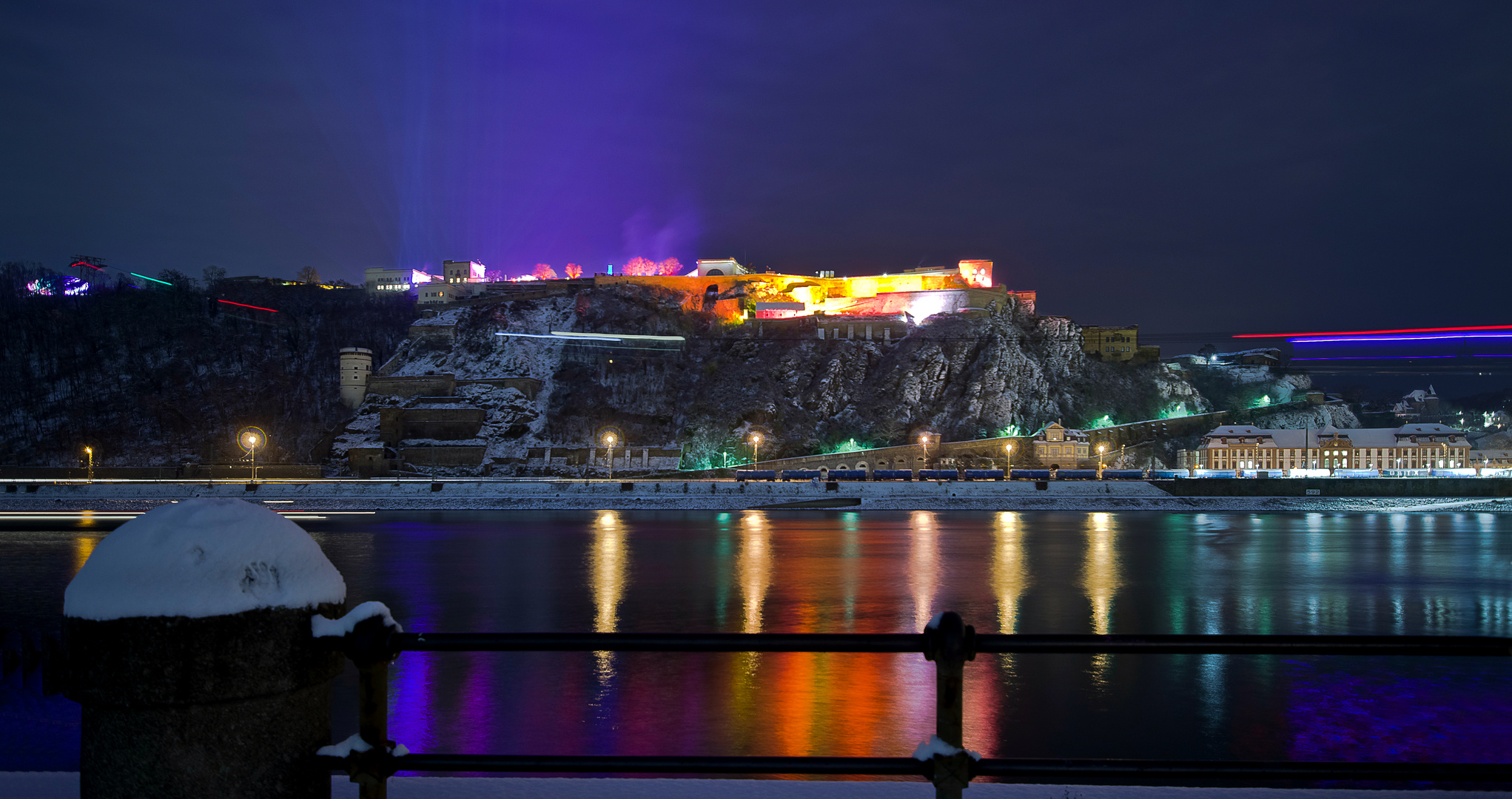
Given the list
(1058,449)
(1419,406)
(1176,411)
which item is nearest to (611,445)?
(1058,449)

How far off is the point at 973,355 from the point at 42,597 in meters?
67.5

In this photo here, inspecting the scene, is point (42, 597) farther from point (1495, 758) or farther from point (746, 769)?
point (1495, 758)

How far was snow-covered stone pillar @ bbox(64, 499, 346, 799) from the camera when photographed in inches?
77.7

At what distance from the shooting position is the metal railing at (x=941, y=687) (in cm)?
213

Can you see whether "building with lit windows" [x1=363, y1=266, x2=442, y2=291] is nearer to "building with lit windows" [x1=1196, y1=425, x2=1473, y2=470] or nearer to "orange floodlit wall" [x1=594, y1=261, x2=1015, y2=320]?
"orange floodlit wall" [x1=594, y1=261, x2=1015, y2=320]

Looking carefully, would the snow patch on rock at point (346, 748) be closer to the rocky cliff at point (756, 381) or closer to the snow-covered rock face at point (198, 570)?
the snow-covered rock face at point (198, 570)

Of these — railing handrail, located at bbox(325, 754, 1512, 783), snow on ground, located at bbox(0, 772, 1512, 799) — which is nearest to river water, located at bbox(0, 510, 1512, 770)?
snow on ground, located at bbox(0, 772, 1512, 799)

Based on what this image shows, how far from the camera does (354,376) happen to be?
7769 cm

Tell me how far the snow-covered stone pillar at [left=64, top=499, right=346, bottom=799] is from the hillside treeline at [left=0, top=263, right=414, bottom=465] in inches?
3093

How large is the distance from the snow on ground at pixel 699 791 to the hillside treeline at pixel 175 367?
3040 inches

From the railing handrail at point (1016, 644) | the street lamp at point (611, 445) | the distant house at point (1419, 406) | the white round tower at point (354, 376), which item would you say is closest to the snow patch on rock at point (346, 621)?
the railing handrail at point (1016, 644)

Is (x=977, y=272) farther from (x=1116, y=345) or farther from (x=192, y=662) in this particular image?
Answer: (x=192, y=662)

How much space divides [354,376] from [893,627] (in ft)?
245

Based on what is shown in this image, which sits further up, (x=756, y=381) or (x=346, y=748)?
(x=756, y=381)
